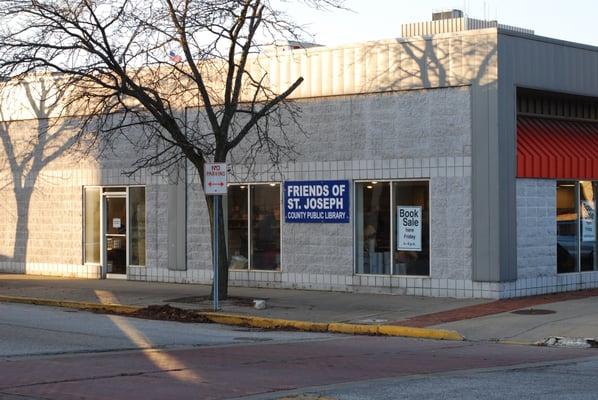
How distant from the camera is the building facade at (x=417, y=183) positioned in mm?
20469

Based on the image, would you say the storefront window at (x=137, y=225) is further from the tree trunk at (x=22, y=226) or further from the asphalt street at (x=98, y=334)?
the asphalt street at (x=98, y=334)

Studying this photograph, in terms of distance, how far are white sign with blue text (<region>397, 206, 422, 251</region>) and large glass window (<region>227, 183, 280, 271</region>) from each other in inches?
135

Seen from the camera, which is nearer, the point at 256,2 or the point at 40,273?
the point at 256,2

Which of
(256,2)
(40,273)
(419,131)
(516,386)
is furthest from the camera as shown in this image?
(40,273)

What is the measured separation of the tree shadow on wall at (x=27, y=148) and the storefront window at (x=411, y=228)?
11.1 metres

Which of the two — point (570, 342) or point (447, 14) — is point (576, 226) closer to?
point (570, 342)

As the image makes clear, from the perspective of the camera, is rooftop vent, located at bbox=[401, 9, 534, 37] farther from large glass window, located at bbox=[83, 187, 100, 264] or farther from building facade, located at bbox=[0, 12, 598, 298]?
large glass window, located at bbox=[83, 187, 100, 264]

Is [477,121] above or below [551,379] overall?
above

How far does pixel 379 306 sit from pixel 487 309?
7.37 feet

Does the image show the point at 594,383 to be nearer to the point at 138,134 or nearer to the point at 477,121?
the point at 477,121

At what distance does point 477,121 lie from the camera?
20.5m

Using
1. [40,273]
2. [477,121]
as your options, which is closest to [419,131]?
[477,121]

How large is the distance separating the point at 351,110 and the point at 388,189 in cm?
210

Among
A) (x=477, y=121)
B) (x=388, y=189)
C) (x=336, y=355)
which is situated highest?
(x=477, y=121)
